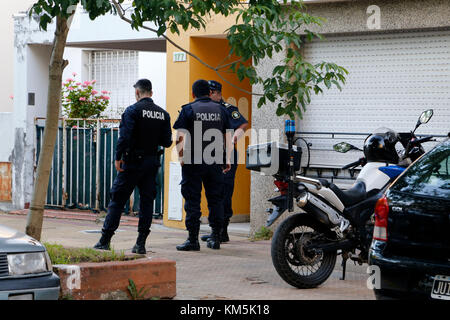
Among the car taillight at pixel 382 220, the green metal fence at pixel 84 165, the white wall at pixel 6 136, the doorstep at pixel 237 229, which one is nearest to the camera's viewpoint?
the car taillight at pixel 382 220

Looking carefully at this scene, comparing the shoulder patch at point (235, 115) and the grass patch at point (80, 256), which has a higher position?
the shoulder patch at point (235, 115)

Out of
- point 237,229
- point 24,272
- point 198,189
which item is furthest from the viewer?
point 237,229

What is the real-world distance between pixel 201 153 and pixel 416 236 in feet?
14.8

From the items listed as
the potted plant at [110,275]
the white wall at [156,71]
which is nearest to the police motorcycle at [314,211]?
the potted plant at [110,275]

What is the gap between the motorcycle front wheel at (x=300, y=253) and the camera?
7398mm

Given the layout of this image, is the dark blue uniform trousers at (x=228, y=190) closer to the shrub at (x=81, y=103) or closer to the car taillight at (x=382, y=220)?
the car taillight at (x=382, y=220)

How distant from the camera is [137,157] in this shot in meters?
9.15

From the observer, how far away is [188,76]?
12344 mm

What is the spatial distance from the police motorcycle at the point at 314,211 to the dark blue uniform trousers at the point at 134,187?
70.8 inches

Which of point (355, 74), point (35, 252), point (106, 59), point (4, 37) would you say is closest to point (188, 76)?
point (355, 74)

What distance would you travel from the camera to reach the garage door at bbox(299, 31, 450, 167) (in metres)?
10.3

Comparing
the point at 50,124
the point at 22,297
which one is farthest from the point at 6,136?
the point at 22,297

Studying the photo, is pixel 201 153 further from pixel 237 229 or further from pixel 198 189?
pixel 237 229

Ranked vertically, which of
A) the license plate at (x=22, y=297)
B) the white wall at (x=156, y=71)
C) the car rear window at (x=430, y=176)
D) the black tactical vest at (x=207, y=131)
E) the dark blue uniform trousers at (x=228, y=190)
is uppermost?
the white wall at (x=156, y=71)
